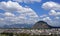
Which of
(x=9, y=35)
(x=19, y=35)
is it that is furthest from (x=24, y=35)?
(x=9, y=35)

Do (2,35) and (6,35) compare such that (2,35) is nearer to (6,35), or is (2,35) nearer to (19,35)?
(6,35)

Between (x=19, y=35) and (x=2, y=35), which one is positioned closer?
(x=2, y=35)

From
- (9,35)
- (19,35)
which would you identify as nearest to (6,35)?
(9,35)

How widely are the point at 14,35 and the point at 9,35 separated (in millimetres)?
434

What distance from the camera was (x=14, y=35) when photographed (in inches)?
428

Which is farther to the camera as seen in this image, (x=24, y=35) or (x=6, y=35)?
(x=24, y=35)

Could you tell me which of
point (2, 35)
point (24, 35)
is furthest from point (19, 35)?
point (2, 35)

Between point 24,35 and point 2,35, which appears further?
point 24,35

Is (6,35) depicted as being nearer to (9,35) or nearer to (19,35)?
(9,35)

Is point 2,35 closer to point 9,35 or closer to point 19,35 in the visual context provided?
point 9,35

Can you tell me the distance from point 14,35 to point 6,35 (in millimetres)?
611

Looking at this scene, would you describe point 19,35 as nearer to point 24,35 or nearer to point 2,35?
point 24,35

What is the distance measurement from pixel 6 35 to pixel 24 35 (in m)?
1.16

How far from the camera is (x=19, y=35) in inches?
435
